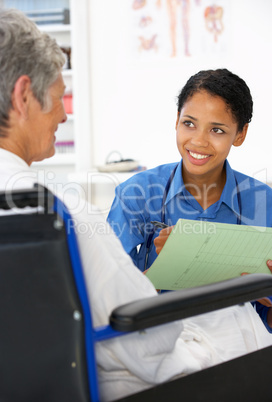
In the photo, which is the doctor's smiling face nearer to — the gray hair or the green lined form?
the green lined form

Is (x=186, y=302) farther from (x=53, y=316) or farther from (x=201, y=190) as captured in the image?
(x=201, y=190)

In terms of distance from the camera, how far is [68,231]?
66 cm

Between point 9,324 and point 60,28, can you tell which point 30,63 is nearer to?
point 9,324

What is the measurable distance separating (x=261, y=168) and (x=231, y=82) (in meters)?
2.28

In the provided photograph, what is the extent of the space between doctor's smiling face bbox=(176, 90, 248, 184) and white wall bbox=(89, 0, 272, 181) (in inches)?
82.4

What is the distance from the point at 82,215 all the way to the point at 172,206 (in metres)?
0.75

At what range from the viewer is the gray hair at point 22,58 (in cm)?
78

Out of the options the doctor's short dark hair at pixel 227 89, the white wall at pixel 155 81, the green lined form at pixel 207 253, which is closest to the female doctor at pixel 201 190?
the doctor's short dark hair at pixel 227 89

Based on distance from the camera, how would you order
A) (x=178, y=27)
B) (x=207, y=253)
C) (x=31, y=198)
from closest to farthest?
(x=31, y=198)
(x=207, y=253)
(x=178, y=27)

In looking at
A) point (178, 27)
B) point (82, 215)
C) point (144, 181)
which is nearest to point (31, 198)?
point (82, 215)

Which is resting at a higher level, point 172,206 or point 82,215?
point 82,215

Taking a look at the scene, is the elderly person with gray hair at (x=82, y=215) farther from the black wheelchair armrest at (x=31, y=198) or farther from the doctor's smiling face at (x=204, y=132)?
the doctor's smiling face at (x=204, y=132)

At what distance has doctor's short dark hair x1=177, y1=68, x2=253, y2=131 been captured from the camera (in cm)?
146

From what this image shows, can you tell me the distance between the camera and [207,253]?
1.08 meters
